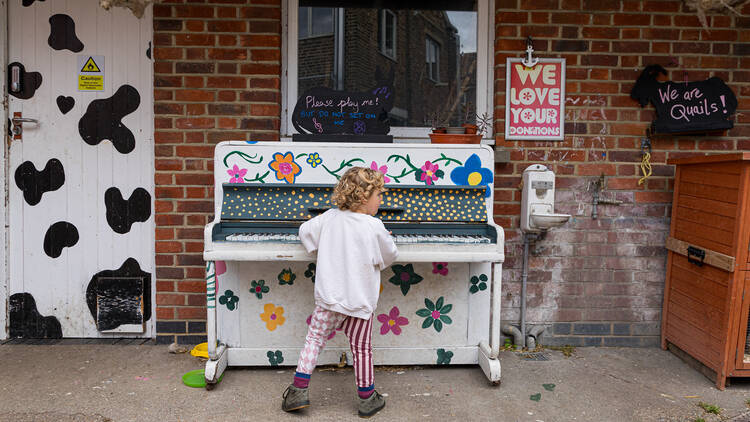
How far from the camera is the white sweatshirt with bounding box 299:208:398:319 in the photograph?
263 centimetres

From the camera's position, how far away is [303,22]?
3.87 meters

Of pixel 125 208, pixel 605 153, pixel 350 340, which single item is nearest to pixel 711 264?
pixel 605 153

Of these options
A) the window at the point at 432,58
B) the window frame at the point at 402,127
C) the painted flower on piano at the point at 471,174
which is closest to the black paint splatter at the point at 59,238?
the window frame at the point at 402,127

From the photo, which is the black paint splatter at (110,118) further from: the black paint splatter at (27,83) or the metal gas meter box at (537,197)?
the metal gas meter box at (537,197)

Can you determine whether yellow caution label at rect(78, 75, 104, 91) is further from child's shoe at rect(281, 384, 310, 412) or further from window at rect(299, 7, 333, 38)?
child's shoe at rect(281, 384, 310, 412)

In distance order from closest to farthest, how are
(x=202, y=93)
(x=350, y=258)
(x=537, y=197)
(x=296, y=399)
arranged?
(x=350, y=258) < (x=296, y=399) < (x=537, y=197) < (x=202, y=93)

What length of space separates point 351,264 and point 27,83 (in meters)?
2.74

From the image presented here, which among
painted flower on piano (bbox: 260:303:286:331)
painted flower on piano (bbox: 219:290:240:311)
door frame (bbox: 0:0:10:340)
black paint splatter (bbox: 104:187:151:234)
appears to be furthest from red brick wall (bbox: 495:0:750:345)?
door frame (bbox: 0:0:10:340)

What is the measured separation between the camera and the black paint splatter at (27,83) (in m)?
3.70

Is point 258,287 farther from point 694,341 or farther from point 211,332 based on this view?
point 694,341

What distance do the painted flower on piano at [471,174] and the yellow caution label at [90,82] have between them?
8.12 feet

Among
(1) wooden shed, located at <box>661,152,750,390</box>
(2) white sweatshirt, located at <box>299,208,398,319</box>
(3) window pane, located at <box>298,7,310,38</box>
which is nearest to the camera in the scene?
(2) white sweatshirt, located at <box>299,208,398,319</box>

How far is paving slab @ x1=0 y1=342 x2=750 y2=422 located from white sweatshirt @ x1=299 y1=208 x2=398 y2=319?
631 mm

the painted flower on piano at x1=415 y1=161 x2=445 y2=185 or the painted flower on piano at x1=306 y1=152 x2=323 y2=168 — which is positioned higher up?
the painted flower on piano at x1=306 y1=152 x2=323 y2=168
